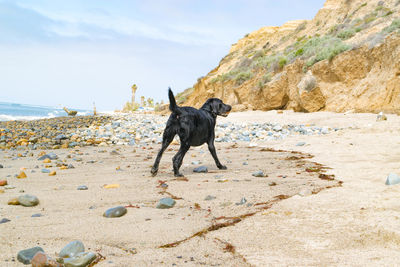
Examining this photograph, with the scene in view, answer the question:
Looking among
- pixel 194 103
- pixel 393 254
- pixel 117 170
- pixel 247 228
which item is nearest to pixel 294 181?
pixel 247 228

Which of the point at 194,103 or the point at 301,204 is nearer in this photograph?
the point at 301,204

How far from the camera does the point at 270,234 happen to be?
2043 millimetres

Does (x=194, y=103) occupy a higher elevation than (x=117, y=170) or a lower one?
higher

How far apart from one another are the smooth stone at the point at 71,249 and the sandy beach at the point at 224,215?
0.06 meters

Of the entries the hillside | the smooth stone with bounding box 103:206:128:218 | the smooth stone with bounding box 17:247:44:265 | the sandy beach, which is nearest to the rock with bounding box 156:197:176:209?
the sandy beach

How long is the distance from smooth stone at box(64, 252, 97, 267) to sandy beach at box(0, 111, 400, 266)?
78 millimetres

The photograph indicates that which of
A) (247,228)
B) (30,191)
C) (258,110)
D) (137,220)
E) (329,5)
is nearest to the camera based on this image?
(247,228)

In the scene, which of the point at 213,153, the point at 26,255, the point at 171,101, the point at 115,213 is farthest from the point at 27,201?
the point at 213,153

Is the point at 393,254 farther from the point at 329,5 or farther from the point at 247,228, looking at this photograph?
the point at 329,5

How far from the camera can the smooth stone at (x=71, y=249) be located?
70.0 inches

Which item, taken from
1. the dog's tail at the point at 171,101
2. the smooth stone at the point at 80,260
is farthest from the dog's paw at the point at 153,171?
the smooth stone at the point at 80,260

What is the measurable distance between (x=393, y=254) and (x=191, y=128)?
2.98 metres

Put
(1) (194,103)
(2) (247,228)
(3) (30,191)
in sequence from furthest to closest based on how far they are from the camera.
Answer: (1) (194,103), (3) (30,191), (2) (247,228)

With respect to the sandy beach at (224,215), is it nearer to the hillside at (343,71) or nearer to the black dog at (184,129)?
the black dog at (184,129)
